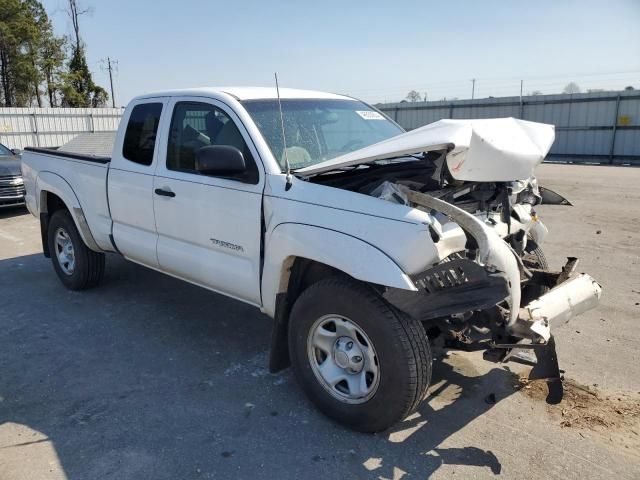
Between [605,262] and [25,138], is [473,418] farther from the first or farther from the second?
[25,138]

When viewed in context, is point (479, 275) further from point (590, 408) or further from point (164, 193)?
point (164, 193)

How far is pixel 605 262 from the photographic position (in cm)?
662

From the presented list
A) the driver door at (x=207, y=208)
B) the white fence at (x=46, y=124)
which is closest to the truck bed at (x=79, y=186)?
the driver door at (x=207, y=208)

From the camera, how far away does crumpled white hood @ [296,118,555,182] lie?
298cm

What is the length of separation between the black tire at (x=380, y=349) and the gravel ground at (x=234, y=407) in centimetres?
17

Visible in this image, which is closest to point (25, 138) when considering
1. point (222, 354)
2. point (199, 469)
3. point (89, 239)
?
point (89, 239)

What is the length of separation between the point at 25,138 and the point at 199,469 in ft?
68.2

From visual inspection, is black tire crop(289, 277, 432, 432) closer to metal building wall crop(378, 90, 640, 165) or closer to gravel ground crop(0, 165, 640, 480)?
gravel ground crop(0, 165, 640, 480)

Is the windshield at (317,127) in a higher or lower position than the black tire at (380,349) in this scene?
higher

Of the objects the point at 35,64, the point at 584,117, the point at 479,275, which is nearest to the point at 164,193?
the point at 479,275

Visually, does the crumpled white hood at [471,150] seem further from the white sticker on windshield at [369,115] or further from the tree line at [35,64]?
the tree line at [35,64]

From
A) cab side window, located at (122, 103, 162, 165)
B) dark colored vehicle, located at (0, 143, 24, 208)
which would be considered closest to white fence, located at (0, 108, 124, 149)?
dark colored vehicle, located at (0, 143, 24, 208)

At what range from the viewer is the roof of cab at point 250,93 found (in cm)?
407

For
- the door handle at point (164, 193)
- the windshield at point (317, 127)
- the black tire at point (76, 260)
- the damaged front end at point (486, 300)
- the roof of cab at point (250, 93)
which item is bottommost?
the black tire at point (76, 260)
